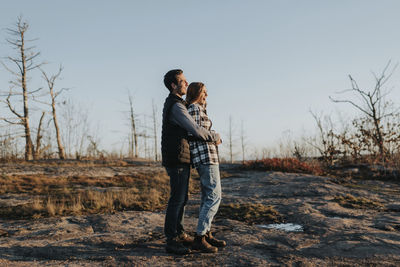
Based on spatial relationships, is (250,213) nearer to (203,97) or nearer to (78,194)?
(203,97)

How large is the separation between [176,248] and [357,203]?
472 cm

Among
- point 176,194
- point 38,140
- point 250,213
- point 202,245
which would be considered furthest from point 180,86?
point 38,140

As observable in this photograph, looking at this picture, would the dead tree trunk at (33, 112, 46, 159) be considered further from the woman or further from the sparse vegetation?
the woman

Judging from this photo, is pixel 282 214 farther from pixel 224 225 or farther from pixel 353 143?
pixel 353 143

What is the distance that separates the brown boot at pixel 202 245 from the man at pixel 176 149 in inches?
4.6

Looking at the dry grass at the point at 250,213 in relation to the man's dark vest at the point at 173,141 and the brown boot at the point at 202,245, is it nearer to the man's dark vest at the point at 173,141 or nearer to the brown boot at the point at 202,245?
the brown boot at the point at 202,245

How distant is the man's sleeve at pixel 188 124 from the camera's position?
10.1 ft

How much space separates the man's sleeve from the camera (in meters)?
3.08

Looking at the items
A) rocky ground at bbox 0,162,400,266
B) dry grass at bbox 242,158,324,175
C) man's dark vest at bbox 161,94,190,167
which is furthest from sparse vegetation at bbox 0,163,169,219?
dry grass at bbox 242,158,324,175

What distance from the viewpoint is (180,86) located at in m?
3.37

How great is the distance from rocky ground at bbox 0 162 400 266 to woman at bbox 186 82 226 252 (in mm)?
203

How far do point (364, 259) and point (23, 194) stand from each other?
7.90 m

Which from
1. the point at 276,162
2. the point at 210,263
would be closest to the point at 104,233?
the point at 210,263

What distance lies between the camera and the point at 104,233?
4195 millimetres
